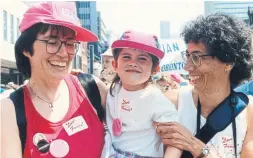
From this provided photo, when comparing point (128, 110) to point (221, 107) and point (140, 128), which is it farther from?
point (221, 107)

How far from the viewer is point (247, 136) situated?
2.36 meters

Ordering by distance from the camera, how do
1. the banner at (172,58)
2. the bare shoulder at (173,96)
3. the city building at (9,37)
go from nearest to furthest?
the bare shoulder at (173,96) < the banner at (172,58) < the city building at (9,37)

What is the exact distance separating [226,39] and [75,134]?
1.26m

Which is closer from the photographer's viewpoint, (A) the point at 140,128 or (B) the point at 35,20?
(B) the point at 35,20

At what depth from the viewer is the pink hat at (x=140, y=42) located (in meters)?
2.41

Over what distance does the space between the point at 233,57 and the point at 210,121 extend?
1.69ft

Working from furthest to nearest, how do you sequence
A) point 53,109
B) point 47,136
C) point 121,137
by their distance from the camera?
point 121,137 < point 53,109 < point 47,136

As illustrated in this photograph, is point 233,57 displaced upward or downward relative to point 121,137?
upward

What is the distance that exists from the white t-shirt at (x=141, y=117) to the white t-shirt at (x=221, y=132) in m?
0.17

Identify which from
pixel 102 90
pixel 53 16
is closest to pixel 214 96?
pixel 102 90

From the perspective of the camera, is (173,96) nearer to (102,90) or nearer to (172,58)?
(102,90)

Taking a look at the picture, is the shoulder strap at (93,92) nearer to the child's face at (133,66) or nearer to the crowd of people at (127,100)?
the crowd of people at (127,100)

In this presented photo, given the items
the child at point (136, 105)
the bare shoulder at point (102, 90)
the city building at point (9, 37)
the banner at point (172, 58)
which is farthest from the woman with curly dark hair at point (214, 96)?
the city building at point (9, 37)

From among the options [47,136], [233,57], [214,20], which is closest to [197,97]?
[233,57]
